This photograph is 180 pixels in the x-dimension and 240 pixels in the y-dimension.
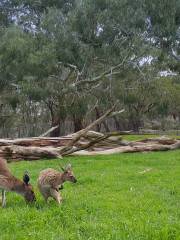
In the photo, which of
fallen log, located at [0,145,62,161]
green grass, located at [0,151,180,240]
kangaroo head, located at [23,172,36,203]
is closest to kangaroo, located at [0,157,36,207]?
kangaroo head, located at [23,172,36,203]

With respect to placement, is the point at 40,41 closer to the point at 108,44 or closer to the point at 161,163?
the point at 108,44

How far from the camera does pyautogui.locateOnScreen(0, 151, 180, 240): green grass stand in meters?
6.84

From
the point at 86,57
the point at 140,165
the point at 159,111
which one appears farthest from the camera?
the point at 159,111

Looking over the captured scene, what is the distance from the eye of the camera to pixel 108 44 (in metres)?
32.1

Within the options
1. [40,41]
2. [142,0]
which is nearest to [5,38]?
[40,41]

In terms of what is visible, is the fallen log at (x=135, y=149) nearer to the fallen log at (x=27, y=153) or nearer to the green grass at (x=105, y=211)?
the fallen log at (x=27, y=153)

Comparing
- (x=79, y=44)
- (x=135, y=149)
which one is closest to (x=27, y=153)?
(x=135, y=149)

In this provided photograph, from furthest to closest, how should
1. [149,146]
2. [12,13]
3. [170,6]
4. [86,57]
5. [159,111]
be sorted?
1. [159,111]
2. [12,13]
3. [86,57]
4. [170,6]
5. [149,146]

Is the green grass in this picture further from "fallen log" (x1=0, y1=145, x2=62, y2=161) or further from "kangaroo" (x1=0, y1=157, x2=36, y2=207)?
"fallen log" (x1=0, y1=145, x2=62, y2=161)

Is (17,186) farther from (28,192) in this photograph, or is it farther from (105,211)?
(105,211)

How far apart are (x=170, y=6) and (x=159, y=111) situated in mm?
30924

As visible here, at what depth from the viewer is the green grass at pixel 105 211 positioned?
6.84 m

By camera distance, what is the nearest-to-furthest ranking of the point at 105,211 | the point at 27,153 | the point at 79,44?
the point at 105,211 → the point at 27,153 → the point at 79,44

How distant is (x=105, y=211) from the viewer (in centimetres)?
852
